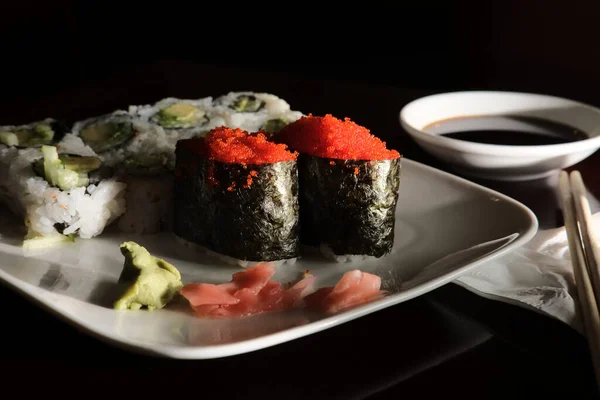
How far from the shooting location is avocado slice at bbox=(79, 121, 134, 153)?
2.15m

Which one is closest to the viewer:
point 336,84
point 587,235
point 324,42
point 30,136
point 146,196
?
point 587,235

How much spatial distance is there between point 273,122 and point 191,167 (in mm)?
621

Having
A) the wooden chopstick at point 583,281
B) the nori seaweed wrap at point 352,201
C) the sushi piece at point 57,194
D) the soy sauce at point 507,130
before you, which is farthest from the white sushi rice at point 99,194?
the soy sauce at point 507,130

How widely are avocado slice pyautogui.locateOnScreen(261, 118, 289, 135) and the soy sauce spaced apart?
19.7 inches

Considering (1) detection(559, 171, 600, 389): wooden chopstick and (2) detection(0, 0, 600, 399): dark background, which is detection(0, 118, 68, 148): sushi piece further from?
(1) detection(559, 171, 600, 389): wooden chopstick

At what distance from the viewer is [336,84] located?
→ 3.85m

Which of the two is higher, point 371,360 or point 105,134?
point 105,134

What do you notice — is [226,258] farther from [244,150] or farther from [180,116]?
[180,116]

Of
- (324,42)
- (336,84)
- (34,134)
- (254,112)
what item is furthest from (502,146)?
Result: (324,42)

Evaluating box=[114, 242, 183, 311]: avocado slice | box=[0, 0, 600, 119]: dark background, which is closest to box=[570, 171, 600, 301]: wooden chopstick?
box=[114, 242, 183, 311]: avocado slice

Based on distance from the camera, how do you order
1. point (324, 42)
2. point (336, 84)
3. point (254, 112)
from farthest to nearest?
point (324, 42) < point (336, 84) < point (254, 112)

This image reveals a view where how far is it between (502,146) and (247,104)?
89cm

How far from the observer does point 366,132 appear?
1.82m

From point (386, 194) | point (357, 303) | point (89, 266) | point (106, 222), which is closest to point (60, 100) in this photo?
point (106, 222)
